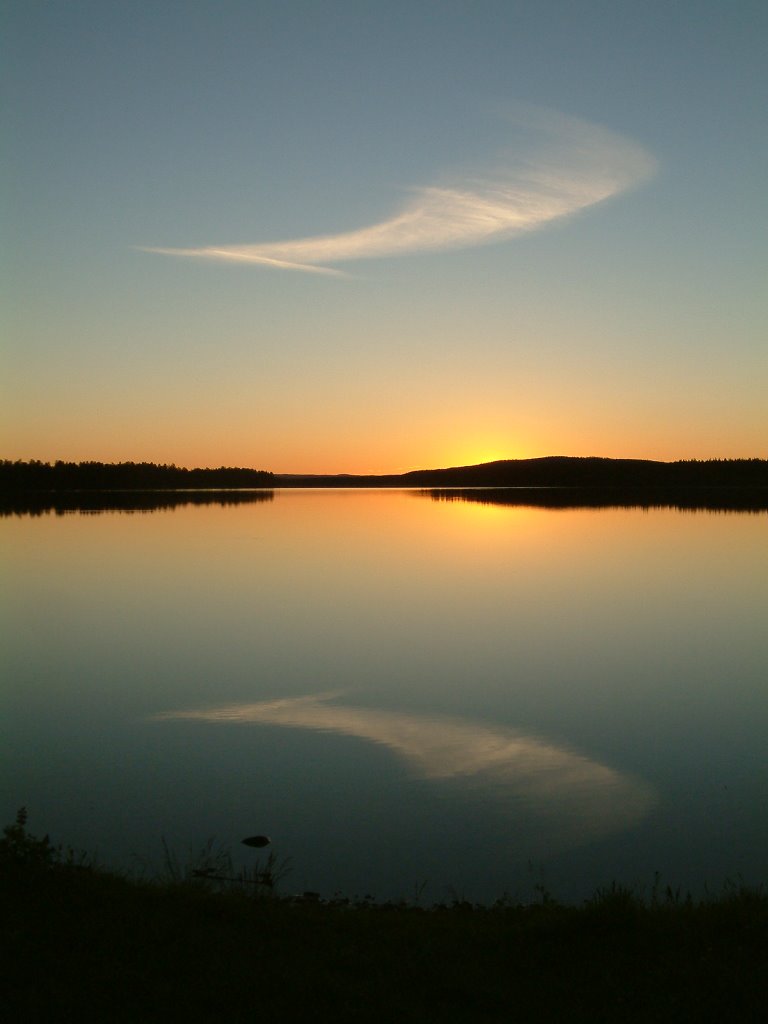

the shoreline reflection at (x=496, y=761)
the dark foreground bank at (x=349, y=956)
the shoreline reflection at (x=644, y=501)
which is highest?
the shoreline reflection at (x=644, y=501)

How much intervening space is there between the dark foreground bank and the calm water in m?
1.30

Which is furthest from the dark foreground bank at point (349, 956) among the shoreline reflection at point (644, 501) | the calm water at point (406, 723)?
the shoreline reflection at point (644, 501)

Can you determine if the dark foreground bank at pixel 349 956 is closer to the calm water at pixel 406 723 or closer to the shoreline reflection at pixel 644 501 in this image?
the calm water at pixel 406 723

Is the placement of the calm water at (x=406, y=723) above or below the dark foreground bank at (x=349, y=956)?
below

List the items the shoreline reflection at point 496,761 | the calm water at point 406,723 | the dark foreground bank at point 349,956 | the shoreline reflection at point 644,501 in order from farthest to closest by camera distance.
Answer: the shoreline reflection at point 644,501, the shoreline reflection at point 496,761, the calm water at point 406,723, the dark foreground bank at point 349,956

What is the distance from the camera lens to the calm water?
25.7 ft

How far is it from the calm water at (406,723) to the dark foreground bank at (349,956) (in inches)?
51.3

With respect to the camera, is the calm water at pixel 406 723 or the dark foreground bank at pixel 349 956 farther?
the calm water at pixel 406 723

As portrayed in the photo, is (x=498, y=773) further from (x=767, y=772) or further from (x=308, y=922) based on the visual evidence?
(x=308, y=922)

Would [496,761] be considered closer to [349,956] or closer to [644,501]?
[349,956]

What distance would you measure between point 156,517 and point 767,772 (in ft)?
172

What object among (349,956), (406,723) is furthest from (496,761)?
(349,956)

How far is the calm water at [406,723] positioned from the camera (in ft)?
25.7

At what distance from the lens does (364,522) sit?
2119 inches
